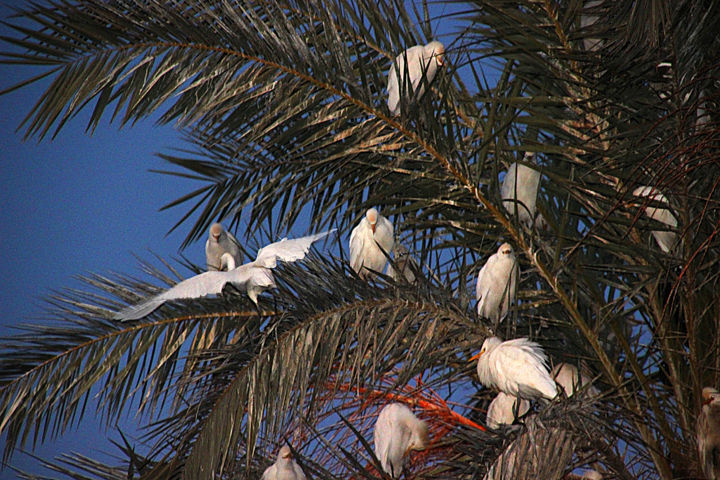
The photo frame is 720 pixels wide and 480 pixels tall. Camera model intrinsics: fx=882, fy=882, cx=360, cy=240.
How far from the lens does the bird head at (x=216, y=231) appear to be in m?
4.19

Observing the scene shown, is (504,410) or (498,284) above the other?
(498,284)

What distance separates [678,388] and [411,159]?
4.86 feet

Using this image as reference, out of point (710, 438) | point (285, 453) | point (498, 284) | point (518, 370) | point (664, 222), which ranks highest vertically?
point (664, 222)

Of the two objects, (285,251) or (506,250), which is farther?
(506,250)

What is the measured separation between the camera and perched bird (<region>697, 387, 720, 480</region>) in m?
3.13

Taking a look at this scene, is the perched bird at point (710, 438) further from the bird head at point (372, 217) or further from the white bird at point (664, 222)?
the bird head at point (372, 217)

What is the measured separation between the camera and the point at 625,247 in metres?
3.64

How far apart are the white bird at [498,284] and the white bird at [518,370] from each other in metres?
0.28

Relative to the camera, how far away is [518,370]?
3.05 m

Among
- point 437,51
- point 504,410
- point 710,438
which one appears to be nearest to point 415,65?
point 437,51

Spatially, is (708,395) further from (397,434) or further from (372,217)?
(372,217)

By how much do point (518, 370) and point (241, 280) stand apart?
1095 mm

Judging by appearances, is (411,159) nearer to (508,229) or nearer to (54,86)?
(508,229)

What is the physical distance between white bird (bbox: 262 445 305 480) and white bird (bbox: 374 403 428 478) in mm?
325
